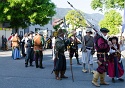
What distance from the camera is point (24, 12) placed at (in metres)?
32.2

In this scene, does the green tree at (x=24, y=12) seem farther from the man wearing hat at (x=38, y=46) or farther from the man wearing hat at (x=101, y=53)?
the man wearing hat at (x=101, y=53)

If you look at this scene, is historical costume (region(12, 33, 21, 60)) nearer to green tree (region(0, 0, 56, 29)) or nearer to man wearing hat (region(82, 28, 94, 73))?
man wearing hat (region(82, 28, 94, 73))

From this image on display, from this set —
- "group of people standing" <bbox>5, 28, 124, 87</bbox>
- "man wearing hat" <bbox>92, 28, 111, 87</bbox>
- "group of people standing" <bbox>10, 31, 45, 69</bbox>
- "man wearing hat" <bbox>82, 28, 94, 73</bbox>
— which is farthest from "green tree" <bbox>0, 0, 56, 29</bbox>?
"man wearing hat" <bbox>92, 28, 111, 87</bbox>

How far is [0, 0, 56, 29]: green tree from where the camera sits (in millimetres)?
31028

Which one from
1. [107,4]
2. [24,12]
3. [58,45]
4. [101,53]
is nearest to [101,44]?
[101,53]

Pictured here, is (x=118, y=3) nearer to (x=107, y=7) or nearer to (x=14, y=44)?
(x=107, y=7)

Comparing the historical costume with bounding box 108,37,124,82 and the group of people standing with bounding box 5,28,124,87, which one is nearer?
the group of people standing with bounding box 5,28,124,87

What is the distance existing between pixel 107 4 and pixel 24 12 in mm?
9885

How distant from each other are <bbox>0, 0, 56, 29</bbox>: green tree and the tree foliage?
590 cm

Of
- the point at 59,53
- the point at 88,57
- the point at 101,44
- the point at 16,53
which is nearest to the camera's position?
the point at 101,44

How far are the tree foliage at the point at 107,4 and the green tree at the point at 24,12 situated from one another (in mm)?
5905

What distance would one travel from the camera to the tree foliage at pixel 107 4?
2779 cm

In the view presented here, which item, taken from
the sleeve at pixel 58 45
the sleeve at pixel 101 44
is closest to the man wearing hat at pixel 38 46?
the sleeve at pixel 58 45

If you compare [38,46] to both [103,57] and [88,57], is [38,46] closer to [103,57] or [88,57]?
[88,57]
